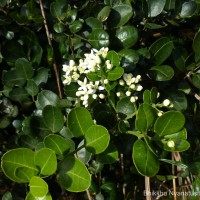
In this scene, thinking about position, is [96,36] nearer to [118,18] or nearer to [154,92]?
[118,18]

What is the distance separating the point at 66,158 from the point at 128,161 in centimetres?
69

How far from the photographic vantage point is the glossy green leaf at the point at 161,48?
1170mm

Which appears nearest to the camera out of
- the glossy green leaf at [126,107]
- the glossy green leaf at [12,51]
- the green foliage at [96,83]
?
the green foliage at [96,83]

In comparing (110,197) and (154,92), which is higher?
(154,92)

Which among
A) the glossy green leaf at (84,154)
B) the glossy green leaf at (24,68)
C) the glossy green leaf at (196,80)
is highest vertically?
the glossy green leaf at (24,68)

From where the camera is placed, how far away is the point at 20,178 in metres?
0.88

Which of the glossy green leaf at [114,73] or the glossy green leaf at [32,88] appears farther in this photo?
the glossy green leaf at [32,88]

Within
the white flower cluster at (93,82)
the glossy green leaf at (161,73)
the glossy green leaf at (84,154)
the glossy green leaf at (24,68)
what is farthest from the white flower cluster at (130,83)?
the glossy green leaf at (24,68)

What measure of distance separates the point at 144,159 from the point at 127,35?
0.43 meters

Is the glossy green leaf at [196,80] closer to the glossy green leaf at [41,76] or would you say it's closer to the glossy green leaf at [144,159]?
the glossy green leaf at [144,159]

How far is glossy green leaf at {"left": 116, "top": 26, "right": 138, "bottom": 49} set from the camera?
1134 mm

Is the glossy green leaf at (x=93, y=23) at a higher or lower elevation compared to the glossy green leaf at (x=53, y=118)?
higher

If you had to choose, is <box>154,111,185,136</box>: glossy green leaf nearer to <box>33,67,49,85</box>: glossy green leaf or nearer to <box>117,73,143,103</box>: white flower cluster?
<box>117,73,143,103</box>: white flower cluster

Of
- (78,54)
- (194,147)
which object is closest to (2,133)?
(78,54)
